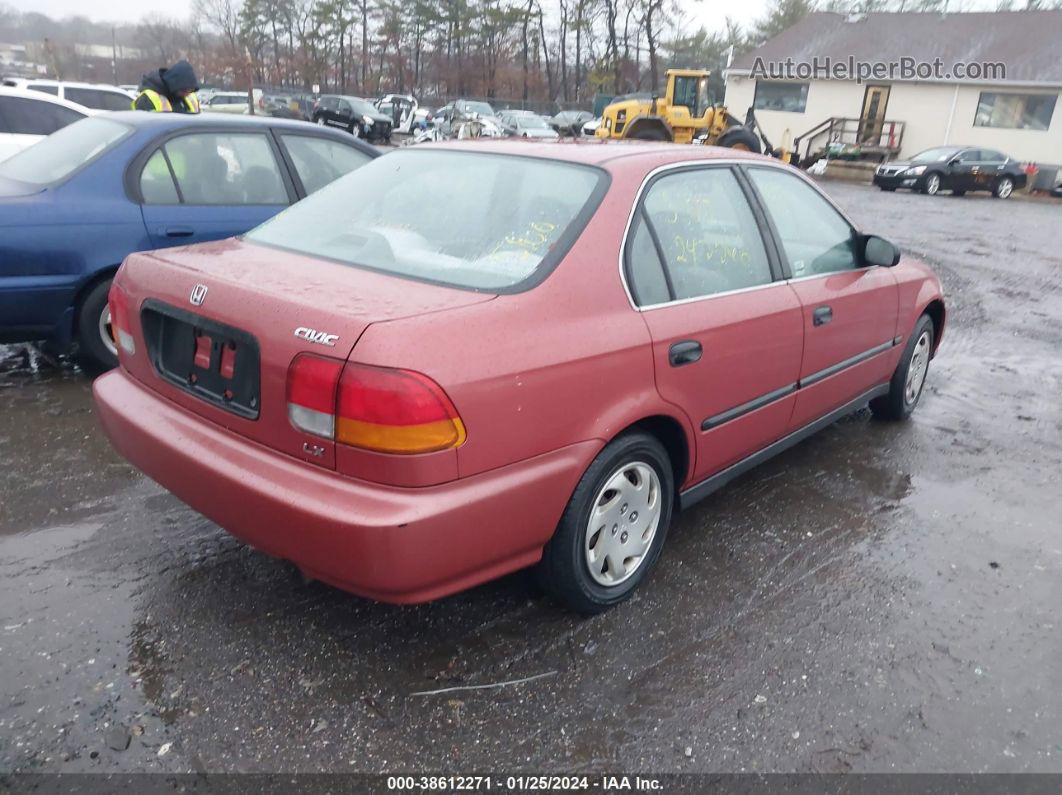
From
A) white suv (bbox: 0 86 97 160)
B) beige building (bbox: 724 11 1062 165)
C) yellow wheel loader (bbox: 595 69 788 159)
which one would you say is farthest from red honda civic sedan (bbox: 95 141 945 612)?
beige building (bbox: 724 11 1062 165)

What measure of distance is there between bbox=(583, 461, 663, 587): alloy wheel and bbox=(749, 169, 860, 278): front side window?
128 cm

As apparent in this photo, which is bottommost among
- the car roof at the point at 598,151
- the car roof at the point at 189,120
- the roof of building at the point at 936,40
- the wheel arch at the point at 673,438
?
A: the wheel arch at the point at 673,438

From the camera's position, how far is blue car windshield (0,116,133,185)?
185 inches

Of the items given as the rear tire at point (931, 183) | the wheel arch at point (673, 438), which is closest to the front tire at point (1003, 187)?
the rear tire at point (931, 183)

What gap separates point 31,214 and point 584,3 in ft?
190

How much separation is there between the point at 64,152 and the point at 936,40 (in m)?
37.6

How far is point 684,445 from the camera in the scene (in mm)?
3045

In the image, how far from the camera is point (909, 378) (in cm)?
487

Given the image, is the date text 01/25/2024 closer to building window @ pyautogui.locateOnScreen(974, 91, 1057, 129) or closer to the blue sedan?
the blue sedan

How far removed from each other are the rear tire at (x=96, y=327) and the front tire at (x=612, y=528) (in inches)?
125

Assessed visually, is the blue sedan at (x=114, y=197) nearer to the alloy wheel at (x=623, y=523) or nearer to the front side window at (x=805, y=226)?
the front side window at (x=805, y=226)

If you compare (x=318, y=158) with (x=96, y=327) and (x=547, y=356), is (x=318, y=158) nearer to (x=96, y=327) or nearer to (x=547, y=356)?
(x=96, y=327)

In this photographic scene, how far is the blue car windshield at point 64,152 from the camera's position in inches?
185

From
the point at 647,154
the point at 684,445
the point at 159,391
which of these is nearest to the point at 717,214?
the point at 647,154
